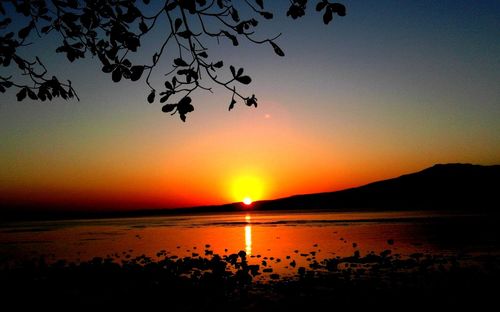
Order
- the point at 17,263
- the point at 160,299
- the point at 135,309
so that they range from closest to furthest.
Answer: the point at 135,309 < the point at 160,299 < the point at 17,263

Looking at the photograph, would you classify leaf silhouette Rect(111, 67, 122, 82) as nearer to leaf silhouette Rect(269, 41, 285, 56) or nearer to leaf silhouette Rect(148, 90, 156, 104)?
leaf silhouette Rect(148, 90, 156, 104)

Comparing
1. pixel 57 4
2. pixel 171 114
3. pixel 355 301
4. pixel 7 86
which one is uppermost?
pixel 57 4

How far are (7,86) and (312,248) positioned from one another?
25241mm

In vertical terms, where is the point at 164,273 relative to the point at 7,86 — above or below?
below

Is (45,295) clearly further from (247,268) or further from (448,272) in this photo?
(448,272)

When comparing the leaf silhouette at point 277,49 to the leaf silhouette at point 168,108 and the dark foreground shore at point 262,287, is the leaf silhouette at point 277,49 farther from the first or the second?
the dark foreground shore at point 262,287

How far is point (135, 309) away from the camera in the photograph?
11859 mm

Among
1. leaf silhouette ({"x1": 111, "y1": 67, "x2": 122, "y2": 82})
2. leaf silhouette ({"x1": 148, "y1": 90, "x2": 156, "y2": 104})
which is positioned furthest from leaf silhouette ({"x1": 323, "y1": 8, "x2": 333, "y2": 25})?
leaf silhouette ({"x1": 111, "y1": 67, "x2": 122, "y2": 82})

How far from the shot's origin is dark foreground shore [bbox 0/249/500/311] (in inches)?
478

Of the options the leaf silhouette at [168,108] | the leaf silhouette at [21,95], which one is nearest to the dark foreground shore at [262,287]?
the leaf silhouette at [21,95]

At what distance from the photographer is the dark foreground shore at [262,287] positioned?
39.8ft

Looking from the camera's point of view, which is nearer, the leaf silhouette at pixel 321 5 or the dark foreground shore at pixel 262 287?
the leaf silhouette at pixel 321 5

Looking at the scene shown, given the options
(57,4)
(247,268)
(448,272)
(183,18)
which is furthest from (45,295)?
(448,272)

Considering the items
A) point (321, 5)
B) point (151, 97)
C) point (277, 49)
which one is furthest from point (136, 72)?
point (321, 5)
